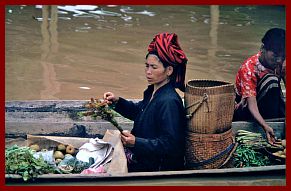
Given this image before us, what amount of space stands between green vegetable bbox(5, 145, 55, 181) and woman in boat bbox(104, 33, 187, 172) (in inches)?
26.1

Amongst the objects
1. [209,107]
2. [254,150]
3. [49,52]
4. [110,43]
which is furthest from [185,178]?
[110,43]

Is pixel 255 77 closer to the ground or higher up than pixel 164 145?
higher up

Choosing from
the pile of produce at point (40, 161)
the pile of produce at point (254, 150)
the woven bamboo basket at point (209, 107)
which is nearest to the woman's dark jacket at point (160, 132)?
the woven bamboo basket at point (209, 107)

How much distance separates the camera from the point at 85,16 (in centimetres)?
1411

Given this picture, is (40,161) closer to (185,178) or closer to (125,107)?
(125,107)

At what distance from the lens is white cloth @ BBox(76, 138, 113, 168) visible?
173 inches

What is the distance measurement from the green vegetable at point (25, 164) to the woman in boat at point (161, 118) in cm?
66

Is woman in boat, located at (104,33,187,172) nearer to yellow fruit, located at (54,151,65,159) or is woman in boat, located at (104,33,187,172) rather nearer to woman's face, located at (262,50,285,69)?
yellow fruit, located at (54,151,65,159)

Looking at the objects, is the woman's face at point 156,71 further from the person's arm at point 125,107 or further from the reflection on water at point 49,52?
the reflection on water at point 49,52

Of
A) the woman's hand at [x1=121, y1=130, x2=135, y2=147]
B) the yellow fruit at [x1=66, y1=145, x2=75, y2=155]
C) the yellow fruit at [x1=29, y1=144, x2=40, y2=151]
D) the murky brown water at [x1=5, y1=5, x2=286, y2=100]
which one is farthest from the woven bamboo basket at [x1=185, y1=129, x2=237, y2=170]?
the murky brown water at [x1=5, y1=5, x2=286, y2=100]

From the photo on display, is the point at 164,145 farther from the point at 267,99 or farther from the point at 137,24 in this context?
the point at 137,24

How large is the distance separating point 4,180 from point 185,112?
5.09 feet

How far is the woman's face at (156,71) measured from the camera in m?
4.18

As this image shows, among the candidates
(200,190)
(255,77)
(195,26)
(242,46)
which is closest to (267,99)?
(255,77)
